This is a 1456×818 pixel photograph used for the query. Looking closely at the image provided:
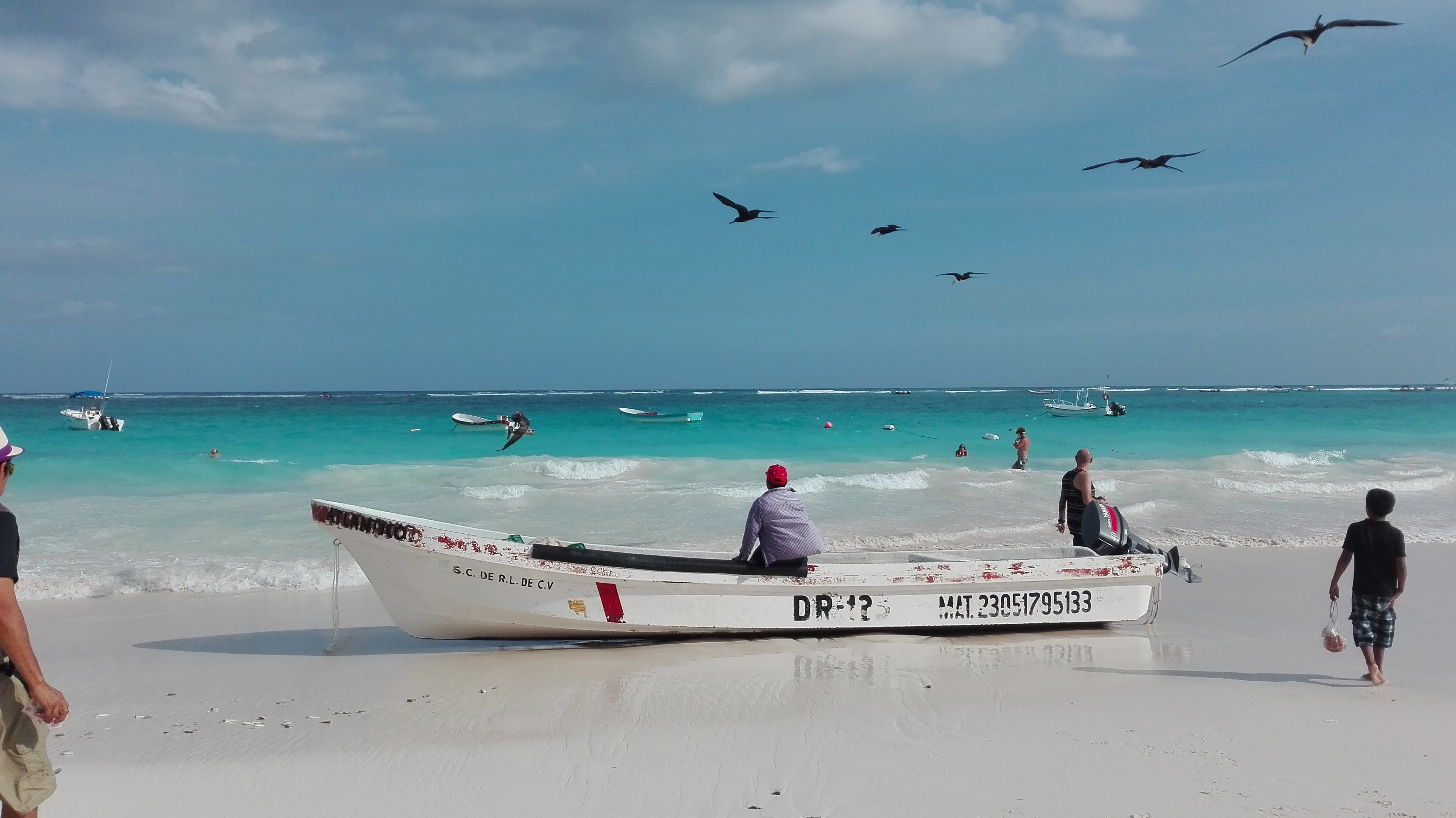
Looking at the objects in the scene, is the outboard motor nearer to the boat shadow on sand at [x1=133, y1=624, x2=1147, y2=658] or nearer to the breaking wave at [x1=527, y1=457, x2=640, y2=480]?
the boat shadow on sand at [x1=133, y1=624, x2=1147, y2=658]

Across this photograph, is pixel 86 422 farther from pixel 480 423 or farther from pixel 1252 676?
pixel 1252 676

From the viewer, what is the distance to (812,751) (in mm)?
5289

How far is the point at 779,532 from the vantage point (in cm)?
760

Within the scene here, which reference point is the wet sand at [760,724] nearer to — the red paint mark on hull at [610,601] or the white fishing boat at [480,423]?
the red paint mark on hull at [610,601]

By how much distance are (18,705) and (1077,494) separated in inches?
370

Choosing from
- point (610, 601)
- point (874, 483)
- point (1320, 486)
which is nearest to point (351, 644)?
point (610, 601)

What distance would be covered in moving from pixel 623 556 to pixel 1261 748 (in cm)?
443

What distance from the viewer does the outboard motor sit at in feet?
28.9

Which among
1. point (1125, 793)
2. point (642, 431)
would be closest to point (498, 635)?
point (1125, 793)

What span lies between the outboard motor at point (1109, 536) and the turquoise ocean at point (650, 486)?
3643 mm

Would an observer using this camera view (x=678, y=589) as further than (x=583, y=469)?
No

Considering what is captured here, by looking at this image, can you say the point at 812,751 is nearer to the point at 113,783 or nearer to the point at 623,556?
the point at 623,556

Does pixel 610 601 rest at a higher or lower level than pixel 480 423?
lower

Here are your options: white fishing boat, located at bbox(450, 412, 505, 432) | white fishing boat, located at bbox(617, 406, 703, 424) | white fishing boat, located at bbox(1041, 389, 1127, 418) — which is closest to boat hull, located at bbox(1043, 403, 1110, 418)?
white fishing boat, located at bbox(1041, 389, 1127, 418)
